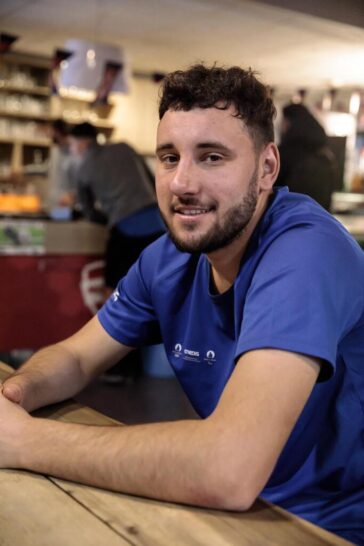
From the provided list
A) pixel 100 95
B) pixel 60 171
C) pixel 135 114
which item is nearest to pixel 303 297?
pixel 100 95

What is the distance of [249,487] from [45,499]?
0.93 ft

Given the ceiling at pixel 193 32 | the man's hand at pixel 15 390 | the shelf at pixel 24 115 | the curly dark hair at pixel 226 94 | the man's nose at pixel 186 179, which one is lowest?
the man's hand at pixel 15 390

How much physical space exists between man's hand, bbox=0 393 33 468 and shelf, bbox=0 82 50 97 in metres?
7.08

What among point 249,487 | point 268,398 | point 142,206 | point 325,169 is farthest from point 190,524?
point 325,169

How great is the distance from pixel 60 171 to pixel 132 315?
5411 millimetres

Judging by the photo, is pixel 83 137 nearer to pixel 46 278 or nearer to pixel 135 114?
pixel 46 278

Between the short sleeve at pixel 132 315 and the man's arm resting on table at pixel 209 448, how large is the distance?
1.64ft

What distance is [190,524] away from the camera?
0.80 m

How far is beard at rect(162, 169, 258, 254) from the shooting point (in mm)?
1131

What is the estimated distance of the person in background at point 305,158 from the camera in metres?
4.04

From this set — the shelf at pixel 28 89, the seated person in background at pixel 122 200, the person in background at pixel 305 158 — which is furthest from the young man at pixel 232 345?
the shelf at pixel 28 89

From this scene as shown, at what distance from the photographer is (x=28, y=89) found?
25.2ft

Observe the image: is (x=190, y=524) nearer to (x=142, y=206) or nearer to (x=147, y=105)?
(x=142, y=206)

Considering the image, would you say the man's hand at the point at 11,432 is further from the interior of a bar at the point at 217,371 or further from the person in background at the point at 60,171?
the person in background at the point at 60,171
